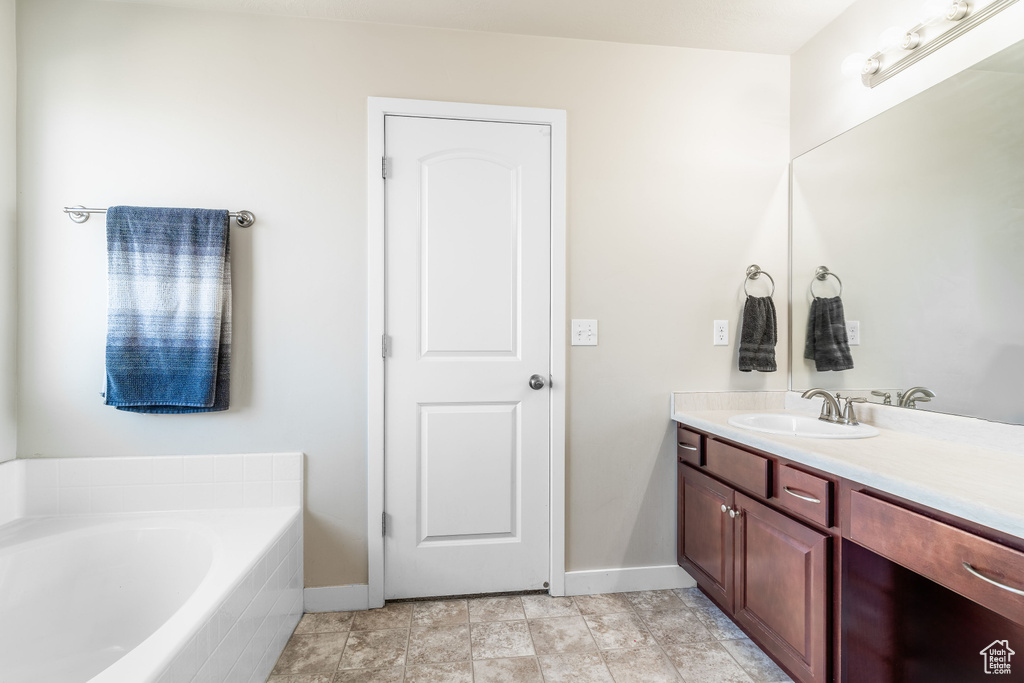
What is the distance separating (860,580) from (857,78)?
1.78m

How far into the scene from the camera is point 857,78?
1812 mm

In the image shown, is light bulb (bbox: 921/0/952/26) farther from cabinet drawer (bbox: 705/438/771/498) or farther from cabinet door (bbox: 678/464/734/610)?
cabinet door (bbox: 678/464/734/610)

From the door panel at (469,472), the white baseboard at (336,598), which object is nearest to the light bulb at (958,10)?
the door panel at (469,472)

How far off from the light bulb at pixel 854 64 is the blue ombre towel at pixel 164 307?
2.37m

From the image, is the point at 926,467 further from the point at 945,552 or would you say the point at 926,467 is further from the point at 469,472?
the point at 469,472

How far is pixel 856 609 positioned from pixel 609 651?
2.62 feet

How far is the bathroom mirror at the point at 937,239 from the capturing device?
1.29 meters

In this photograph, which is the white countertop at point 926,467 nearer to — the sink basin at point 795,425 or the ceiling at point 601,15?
the sink basin at point 795,425

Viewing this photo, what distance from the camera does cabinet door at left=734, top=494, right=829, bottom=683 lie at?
4.27 feet

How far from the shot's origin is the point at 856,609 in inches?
49.0

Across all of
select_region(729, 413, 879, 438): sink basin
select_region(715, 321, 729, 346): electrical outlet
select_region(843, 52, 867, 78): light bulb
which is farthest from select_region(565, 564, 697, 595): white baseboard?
select_region(843, 52, 867, 78): light bulb

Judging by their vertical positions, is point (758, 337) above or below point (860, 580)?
above

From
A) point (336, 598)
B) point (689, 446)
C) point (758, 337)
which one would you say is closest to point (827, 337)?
point (758, 337)

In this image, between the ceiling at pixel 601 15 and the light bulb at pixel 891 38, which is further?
the ceiling at pixel 601 15
